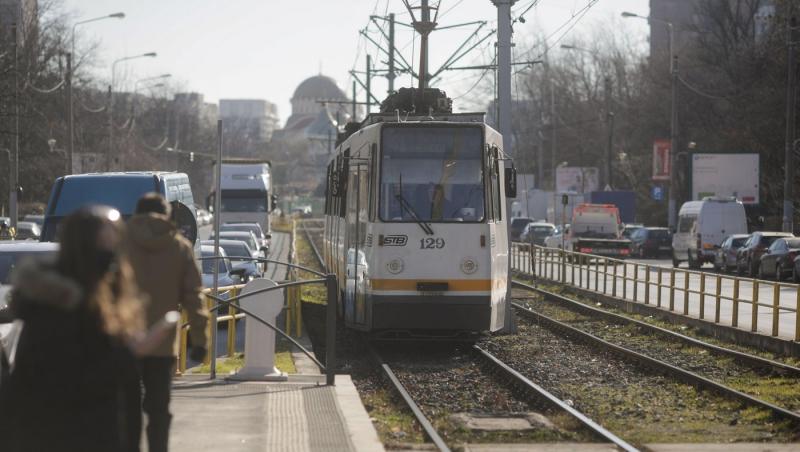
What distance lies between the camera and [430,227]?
19.4 meters

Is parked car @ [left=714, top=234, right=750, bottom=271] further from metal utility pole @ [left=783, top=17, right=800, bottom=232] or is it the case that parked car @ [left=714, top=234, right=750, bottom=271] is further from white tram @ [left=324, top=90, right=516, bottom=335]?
white tram @ [left=324, top=90, right=516, bottom=335]

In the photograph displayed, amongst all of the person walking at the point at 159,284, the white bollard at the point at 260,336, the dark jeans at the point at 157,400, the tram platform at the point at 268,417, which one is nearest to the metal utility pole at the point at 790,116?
the white bollard at the point at 260,336

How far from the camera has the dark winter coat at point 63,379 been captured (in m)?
5.99

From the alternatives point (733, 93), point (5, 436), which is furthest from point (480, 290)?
point (733, 93)

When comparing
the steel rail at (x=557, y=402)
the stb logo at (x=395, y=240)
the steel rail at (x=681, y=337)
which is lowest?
the steel rail at (x=681, y=337)

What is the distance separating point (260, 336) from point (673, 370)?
552 centimetres

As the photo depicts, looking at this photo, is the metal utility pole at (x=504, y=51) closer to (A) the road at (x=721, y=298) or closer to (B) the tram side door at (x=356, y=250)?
(B) the tram side door at (x=356, y=250)

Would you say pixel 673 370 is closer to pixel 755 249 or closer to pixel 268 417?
pixel 268 417

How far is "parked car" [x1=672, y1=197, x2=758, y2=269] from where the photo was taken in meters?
49.8

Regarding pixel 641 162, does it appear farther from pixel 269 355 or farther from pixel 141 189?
pixel 269 355

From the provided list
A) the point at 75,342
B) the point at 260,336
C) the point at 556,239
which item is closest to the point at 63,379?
the point at 75,342

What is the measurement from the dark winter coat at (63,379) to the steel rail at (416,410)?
5258mm

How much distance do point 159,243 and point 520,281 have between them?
34543 mm

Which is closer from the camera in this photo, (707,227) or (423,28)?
(423,28)
